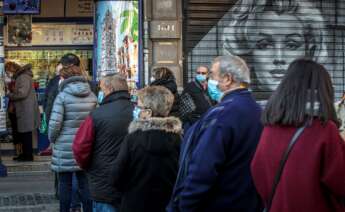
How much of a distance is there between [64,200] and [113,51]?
438 centimetres

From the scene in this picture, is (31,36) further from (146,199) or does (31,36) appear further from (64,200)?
(146,199)

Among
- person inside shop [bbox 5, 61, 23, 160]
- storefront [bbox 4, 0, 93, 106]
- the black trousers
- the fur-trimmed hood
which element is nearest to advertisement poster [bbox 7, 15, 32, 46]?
storefront [bbox 4, 0, 93, 106]

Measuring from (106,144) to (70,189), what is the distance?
168 cm

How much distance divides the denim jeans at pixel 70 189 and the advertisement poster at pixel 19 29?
20.2ft

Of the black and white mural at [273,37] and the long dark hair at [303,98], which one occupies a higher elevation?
the black and white mural at [273,37]

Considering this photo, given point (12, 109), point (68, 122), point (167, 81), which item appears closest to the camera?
point (68, 122)

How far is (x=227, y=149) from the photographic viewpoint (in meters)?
4.45

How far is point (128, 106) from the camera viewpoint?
6426 mm

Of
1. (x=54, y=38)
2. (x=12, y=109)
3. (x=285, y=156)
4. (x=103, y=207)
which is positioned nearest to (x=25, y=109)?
(x=12, y=109)

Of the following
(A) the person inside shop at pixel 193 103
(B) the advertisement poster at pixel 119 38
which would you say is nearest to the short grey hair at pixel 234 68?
(A) the person inside shop at pixel 193 103

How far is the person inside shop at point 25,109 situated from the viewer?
41.0 ft

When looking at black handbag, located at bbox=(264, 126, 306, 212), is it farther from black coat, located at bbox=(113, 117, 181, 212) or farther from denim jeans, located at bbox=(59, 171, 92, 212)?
denim jeans, located at bbox=(59, 171, 92, 212)

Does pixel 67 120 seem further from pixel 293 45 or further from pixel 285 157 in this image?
pixel 293 45

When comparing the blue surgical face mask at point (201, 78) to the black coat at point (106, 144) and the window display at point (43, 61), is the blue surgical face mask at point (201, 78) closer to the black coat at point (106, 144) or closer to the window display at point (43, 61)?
the window display at point (43, 61)
